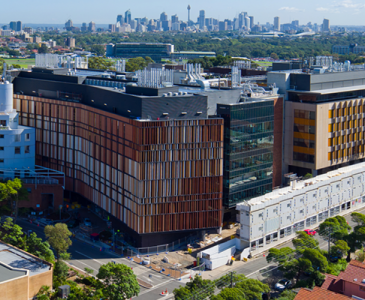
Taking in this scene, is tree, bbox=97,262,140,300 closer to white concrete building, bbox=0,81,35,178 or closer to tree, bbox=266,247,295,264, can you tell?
tree, bbox=266,247,295,264

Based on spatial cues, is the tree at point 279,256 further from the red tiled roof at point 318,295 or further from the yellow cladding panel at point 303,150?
the yellow cladding panel at point 303,150

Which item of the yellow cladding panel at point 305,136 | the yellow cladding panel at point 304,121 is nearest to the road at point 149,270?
the yellow cladding panel at point 305,136

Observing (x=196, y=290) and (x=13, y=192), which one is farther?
(x=13, y=192)

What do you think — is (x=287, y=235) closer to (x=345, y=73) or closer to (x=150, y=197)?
(x=150, y=197)

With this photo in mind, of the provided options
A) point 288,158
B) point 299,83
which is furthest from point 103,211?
point 299,83

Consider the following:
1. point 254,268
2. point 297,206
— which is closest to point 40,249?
point 254,268

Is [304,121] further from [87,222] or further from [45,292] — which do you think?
[45,292]

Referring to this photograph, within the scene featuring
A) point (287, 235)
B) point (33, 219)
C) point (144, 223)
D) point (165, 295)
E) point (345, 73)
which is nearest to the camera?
point (165, 295)
